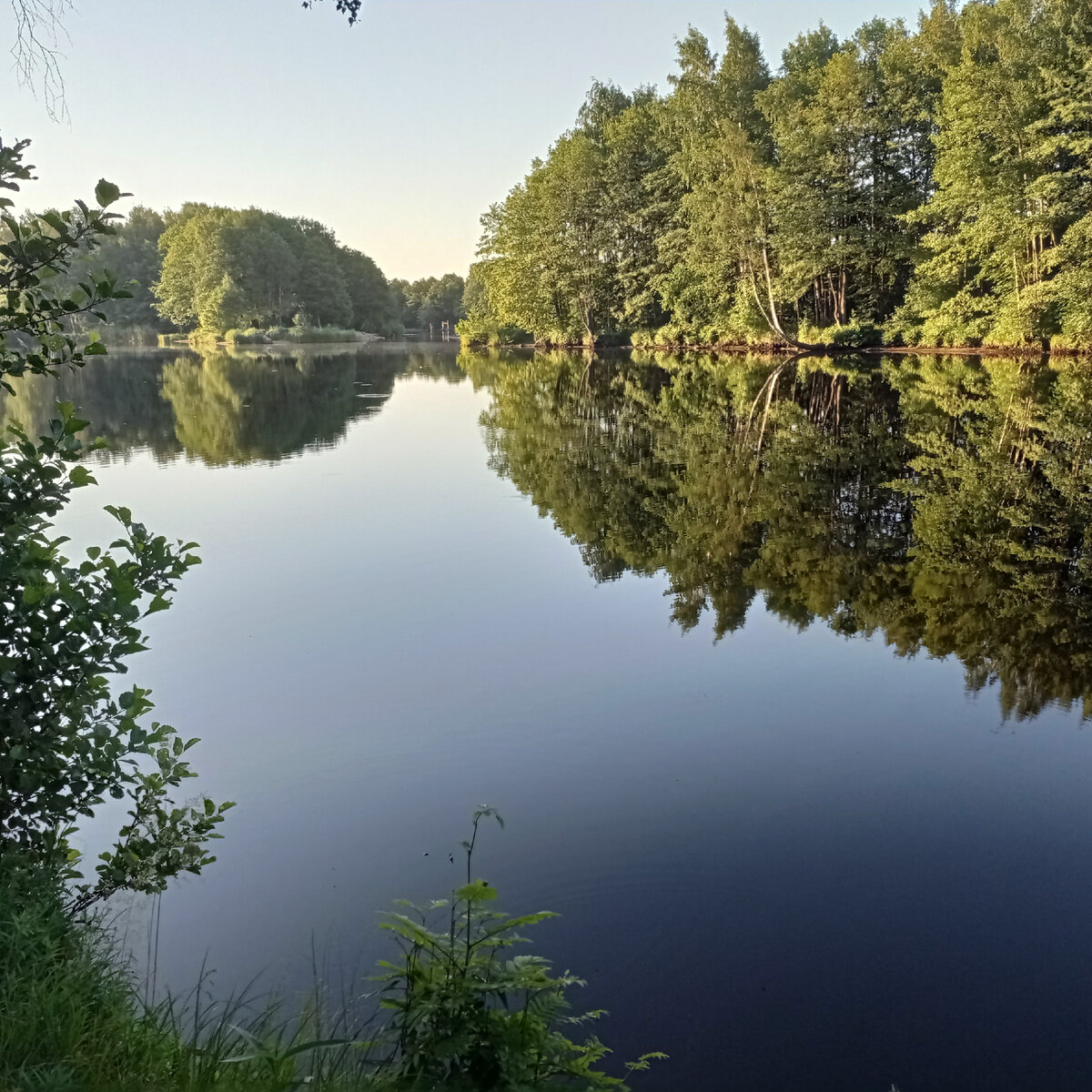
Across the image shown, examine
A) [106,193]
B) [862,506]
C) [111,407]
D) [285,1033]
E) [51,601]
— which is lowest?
[285,1033]

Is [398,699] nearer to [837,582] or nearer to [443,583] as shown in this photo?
[443,583]

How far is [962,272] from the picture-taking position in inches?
1489

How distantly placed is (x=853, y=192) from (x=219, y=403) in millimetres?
31135

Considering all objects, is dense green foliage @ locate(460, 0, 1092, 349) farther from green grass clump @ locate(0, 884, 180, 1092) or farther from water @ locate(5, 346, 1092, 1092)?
green grass clump @ locate(0, 884, 180, 1092)

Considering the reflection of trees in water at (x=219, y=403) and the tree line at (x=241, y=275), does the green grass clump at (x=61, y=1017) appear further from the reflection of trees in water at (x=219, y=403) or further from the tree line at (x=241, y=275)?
the tree line at (x=241, y=275)

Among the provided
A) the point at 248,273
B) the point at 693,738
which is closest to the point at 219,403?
the point at 693,738

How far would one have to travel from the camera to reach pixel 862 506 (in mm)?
11961

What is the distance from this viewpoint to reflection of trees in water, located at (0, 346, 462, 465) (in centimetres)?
1992

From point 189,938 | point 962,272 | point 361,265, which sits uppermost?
point 361,265

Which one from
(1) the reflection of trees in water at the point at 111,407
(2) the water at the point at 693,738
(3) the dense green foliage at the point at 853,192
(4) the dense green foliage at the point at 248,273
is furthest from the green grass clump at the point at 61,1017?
(4) the dense green foliage at the point at 248,273

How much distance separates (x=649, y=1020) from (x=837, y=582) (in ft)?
20.8

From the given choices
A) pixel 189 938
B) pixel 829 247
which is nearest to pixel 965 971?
pixel 189 938

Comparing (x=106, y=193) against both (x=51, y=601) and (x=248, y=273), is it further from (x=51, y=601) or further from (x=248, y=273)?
(x=248, y=273)

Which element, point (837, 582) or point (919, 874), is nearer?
point (919, 874)
